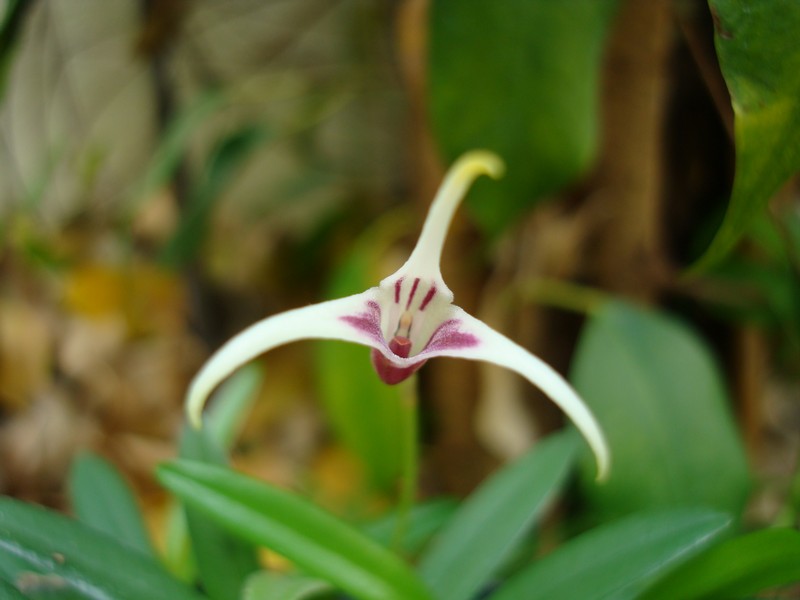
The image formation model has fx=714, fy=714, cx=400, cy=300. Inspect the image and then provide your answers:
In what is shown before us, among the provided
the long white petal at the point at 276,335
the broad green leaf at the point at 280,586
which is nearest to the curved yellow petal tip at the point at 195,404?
the long white petal at the point at 276,335

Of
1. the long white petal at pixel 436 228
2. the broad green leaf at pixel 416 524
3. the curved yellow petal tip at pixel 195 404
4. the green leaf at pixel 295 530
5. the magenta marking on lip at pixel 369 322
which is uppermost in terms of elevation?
the long white petal at pixel 436 228

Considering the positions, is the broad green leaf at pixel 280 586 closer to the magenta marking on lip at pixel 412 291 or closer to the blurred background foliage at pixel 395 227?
the magenta marking on lip at pixel 412 291

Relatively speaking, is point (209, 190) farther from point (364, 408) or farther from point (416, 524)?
point (416, 524)

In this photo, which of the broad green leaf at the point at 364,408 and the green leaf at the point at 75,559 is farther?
the broad green leaf at the point at 364,408

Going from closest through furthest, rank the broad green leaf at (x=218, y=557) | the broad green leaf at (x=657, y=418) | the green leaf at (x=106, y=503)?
the broad green leaf at (x=218, y=557) < the green leaf at (x=106, y=503) < the broad green leaf at (x=657, y=418)

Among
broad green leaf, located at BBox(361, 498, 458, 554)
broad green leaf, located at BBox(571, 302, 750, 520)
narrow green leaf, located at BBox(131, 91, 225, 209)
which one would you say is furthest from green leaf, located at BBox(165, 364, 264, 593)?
narrow green leaf, located at BBox(131, 91, 225, 209)

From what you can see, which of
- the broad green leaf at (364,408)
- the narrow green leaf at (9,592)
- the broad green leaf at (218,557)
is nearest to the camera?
the narrow green leaf at (9,592)

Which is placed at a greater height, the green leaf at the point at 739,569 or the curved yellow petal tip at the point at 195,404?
the curved yellow petal tip at the point at 195,404

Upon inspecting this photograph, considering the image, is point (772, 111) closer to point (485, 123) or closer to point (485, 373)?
point (485, 123)
